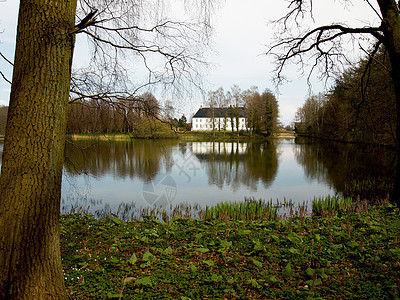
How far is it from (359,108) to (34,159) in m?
7.71

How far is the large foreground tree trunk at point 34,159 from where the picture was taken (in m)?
2.07

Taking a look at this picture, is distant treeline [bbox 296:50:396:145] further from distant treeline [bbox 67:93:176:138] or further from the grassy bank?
distant treeline [bbox 67:93:176:138]

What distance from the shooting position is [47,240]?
2174 millimetres

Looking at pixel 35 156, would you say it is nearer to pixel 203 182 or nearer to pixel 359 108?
pixel 359 108

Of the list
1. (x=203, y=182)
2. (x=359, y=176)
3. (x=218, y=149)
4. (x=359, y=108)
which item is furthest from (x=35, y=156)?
(x=218, y=149)

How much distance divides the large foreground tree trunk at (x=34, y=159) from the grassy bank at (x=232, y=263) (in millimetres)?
433

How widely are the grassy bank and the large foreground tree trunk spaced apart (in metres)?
0.43

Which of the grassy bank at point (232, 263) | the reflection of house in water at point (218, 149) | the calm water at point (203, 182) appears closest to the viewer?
the grassy bank at point (232, 263)

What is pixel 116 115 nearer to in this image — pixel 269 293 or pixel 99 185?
pixel 269 293

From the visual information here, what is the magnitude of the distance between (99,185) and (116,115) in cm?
837

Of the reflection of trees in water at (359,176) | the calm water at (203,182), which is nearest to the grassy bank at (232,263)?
the calm water at (203,182)

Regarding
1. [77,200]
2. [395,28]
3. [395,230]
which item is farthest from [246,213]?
[77,200]

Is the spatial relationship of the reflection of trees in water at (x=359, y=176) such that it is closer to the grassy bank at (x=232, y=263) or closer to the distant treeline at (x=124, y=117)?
the grassy bank at (x=232, y=263)

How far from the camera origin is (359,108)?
7.25m
